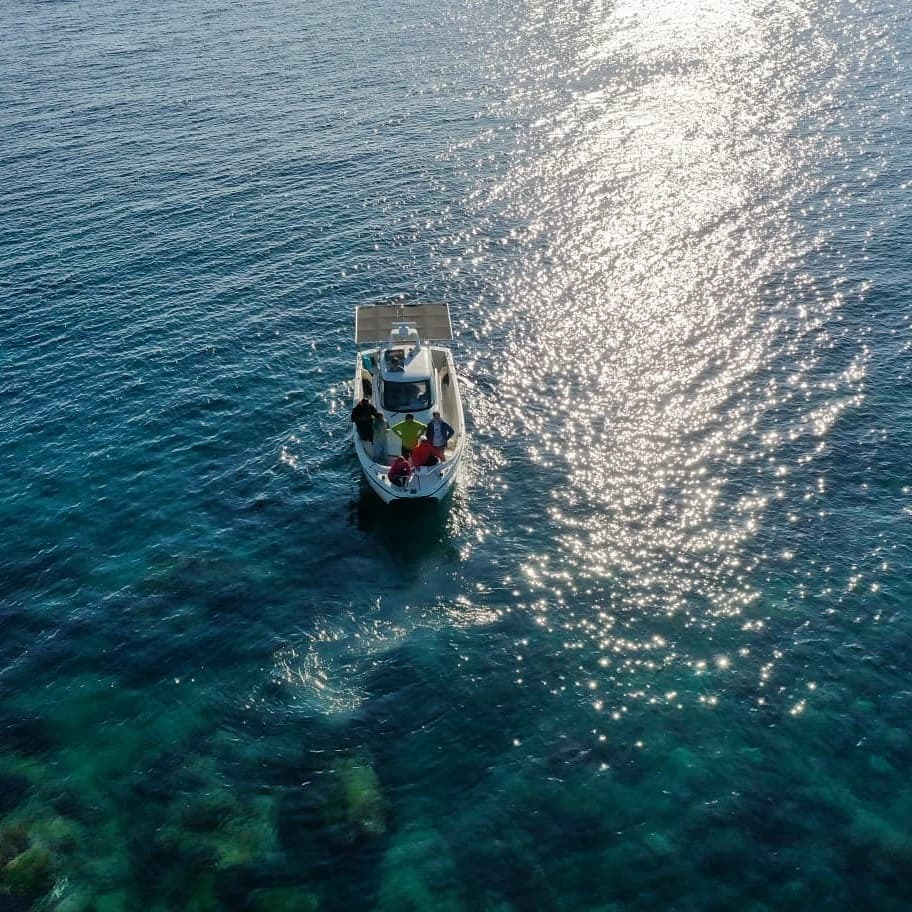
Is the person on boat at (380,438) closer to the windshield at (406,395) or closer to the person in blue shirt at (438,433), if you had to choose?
the windshield at (406,395)

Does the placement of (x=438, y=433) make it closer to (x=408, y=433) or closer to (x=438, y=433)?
(x=438, y=433)

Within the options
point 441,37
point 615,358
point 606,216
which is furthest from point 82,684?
point 441,37

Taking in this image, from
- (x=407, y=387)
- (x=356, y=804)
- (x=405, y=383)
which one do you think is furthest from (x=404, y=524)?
(x=356, y=804)

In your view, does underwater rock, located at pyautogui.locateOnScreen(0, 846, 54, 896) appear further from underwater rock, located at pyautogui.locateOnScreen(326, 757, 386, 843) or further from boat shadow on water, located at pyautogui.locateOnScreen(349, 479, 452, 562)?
boat shadow on water, located at pyautogui.locateOnScreen(349, 479, 452, 562)

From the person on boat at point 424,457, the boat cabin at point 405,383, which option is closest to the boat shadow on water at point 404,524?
the person on boat at point 424,457

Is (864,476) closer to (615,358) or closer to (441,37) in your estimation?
(615,358)

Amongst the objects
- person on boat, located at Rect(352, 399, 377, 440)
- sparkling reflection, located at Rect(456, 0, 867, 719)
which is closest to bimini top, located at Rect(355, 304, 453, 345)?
sparkling reflection, located at Rect(456, 0, 867, 719)

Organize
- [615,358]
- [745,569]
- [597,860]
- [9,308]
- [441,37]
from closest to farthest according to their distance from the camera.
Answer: [597,860]
[745,569]
[615,358]
[9,308]
[441,37]
